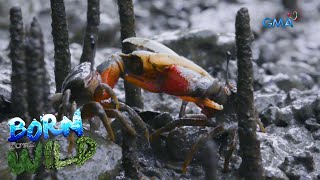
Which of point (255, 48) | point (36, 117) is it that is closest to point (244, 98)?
point (36, 117)

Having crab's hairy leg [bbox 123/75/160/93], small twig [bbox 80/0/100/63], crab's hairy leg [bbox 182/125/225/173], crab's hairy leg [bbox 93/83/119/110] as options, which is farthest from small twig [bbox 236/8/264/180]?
small twig [bbox 80/0/100/63]

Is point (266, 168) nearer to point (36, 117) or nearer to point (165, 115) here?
point (165, 115)

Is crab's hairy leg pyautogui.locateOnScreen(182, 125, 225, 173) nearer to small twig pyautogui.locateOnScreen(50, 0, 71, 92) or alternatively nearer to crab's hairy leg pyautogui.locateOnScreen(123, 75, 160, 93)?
crab's hairy leg pyautogui.locateOnScreen(123, 75, 160, 93)

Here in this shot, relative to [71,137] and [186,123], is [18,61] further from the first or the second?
[186,123]

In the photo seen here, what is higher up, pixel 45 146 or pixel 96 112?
pixel 96 112

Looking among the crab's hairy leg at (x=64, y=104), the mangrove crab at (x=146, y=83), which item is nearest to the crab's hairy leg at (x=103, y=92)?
the mangrove crab at (x=146, y=83)

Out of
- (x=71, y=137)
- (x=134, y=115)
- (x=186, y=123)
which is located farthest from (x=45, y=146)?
(x=186, y=123)

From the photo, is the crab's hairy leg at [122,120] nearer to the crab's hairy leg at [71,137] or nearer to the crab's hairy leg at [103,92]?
the crab's hairy leg at [103,92]
